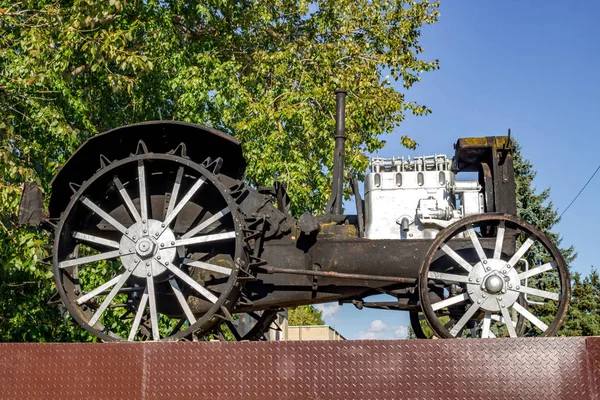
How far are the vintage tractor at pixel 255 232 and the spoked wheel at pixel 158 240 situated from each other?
0.04 ft

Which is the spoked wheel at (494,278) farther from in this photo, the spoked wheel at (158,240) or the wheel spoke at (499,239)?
the spoked wheel at (158,240)

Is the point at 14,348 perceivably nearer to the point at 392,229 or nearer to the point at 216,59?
the point at 392,229

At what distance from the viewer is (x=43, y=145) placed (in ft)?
35.8

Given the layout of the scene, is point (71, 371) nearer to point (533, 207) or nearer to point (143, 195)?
point (143, 195)

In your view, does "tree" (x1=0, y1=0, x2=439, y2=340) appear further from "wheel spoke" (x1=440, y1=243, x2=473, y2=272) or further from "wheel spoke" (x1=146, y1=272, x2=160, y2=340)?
"wheel spoke" (x1=440, y1=243, x2=473, y2=272)

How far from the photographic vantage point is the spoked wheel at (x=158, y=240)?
5562mm

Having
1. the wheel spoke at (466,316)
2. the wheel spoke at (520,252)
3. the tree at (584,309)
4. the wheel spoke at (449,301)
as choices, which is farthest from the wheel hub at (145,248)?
the tree at (584,309)

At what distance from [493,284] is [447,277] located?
339 millimetres

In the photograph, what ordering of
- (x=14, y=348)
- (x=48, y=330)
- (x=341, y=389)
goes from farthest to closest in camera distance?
(x=48, y=330) < (x=14, y=348) < (x=341, y=389)

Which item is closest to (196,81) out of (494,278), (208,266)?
(208,266)

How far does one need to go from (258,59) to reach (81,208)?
935cm

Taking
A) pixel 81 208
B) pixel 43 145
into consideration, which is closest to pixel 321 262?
pixel 81 208

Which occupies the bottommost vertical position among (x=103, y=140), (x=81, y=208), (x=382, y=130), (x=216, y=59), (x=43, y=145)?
(x=81, y=208)

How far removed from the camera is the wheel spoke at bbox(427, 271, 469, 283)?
17.6 ft
